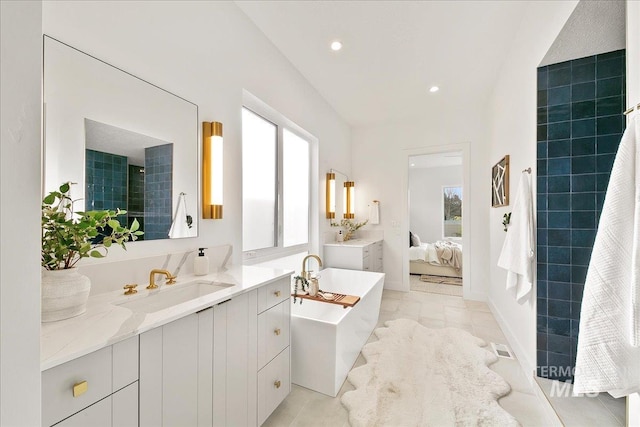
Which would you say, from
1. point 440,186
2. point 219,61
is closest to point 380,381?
point 219,61

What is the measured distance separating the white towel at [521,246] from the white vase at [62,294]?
2.56m

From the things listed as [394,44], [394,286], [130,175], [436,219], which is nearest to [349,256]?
[394,286]

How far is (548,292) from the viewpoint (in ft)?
6.00

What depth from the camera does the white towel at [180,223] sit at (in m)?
1.59

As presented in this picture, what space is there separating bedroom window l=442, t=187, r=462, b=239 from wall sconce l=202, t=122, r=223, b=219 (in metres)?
7.11

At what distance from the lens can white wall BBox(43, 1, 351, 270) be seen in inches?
48.8

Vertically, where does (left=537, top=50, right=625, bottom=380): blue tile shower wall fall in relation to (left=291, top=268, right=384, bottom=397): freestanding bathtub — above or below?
above

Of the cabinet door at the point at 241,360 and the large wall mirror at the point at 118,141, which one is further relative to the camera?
the cabinet door at the point at 241,360

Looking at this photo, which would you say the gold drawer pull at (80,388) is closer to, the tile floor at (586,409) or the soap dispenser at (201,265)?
the soap dispenser at (201,265)

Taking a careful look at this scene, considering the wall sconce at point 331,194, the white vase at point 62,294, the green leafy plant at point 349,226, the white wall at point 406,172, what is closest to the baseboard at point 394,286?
the white wall at point 406,172

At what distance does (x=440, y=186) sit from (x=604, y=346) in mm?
7110

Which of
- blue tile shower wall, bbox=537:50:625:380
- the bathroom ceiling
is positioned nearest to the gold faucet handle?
the bathroom ceiling

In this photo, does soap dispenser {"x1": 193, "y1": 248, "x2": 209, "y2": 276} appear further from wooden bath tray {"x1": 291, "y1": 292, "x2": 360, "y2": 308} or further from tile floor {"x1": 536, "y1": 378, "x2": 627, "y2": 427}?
tile floor {"x1": 536, "y1": 378, "x2": 627, "y2": 427}

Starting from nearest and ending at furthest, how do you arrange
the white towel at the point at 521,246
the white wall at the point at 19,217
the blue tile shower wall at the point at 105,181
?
the white wall at the point at 19,217 → the blue tile shower wall at the point at 105,181 → the white towel at the point at 521,246
